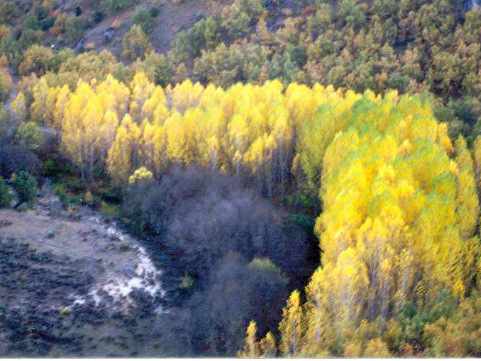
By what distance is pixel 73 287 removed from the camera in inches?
946

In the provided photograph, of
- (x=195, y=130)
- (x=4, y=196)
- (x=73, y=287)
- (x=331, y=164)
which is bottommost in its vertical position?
(x=73, y=287)

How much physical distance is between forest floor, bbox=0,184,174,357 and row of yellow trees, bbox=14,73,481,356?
4.41m

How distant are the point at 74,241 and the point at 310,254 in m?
10.8

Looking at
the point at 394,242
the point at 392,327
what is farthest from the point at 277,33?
the point at 392,327

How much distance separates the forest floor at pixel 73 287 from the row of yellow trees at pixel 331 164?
4414 millimetres

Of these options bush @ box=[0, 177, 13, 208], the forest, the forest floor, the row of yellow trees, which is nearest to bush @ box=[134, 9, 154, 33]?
the forest

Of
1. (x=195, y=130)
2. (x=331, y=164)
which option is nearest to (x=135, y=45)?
(x=195, y=130)

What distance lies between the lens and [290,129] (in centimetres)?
3112

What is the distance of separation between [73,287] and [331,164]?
11.7m

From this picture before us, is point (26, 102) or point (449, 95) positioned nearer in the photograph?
point (26, 102)

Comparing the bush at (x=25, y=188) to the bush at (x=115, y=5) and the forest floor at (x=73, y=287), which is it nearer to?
the forest floor at (x=73, y=287)

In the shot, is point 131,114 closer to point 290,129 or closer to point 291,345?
point 290,129

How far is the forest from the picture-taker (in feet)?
63.2

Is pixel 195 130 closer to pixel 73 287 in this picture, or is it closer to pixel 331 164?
pixel 331 164
